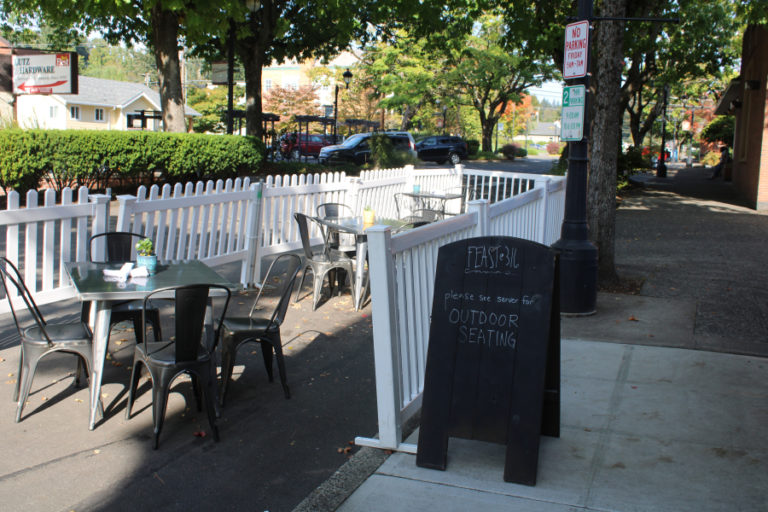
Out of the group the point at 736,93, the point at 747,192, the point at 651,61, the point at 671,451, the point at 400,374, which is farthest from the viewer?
the point at 736,93

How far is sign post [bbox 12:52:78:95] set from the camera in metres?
18.4

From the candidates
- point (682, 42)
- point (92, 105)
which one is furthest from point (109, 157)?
point (92, 105)

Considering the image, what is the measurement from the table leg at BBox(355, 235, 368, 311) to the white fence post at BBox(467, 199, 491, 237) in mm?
2346

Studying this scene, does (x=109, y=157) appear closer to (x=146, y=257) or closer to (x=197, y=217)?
(x=197, y=217)

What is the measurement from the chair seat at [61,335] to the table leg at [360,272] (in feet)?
11.7

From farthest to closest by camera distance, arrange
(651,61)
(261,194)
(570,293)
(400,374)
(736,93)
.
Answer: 1. (736,93)
2. (651,61)
3. (261,194)
4. (570,293)
5. (400,374)

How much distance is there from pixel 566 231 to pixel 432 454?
440cm

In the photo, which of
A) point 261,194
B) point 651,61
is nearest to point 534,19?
point 651,61

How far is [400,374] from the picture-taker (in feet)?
14.5

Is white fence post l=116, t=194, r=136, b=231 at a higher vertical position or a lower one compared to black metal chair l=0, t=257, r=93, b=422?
higher

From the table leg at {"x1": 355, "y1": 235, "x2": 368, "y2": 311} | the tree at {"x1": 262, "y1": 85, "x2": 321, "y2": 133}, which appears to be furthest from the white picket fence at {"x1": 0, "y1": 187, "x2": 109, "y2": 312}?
the tree at {"x1": 262, "y1": 85, "x2": 321, "y2": 133}

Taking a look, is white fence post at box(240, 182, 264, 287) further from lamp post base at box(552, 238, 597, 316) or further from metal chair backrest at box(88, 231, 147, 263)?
lamp post base at box(552, 238, 597, 316)

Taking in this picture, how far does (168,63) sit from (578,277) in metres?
14.7

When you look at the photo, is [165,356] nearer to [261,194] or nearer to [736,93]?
[261,194]
